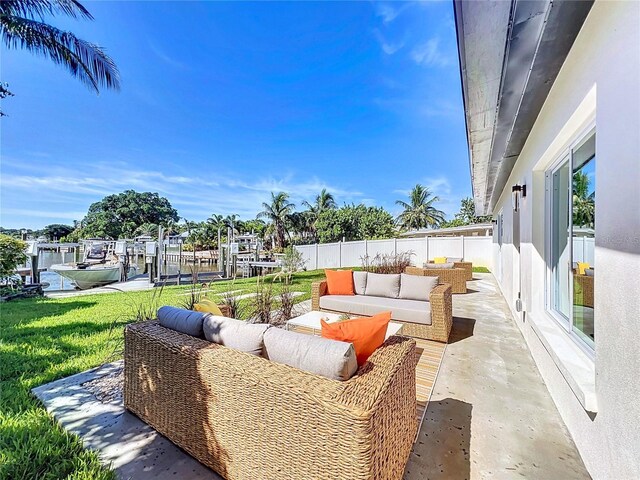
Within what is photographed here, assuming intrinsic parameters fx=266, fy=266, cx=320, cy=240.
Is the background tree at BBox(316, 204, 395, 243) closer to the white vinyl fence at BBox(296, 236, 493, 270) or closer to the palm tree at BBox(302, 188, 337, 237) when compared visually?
the palm tree at BBox(302, 188, 337, 237)

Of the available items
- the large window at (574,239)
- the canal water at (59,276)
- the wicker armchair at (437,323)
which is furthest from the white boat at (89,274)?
the large window at (574,239)

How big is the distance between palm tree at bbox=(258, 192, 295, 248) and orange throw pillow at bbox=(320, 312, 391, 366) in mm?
27809

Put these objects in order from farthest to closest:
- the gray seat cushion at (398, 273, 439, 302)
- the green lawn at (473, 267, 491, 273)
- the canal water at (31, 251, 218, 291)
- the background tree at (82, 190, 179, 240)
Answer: the background tree at (82, 190, 179, 240), the canal water at (31, 251, 218, 291), the green lawn at (473, 267, 491, 273), the gray seat cushion at (398, 273, 439, 302)

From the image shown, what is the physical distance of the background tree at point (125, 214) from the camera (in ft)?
139

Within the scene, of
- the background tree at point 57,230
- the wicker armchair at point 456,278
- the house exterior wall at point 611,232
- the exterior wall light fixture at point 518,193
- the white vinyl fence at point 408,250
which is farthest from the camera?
the background tree at point 57,230

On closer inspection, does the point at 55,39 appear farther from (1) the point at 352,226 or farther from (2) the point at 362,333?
(1) the point at 352,226

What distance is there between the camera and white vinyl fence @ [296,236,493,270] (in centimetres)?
1510

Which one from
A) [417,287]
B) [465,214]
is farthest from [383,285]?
[465,214]

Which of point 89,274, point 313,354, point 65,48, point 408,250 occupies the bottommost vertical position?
point 89,274

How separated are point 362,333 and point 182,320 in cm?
156

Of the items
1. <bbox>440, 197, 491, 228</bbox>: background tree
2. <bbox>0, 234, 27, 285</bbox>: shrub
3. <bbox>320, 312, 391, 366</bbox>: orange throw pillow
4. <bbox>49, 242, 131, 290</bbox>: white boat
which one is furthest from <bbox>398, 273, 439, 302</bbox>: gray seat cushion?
<bbox>440, 197, 491, 228</bbox>: background tree

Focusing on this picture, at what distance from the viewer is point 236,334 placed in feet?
6.58

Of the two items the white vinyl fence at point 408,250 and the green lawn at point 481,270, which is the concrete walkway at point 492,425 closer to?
the green lawn at point 481,270

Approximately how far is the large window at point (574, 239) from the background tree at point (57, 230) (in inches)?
2323
